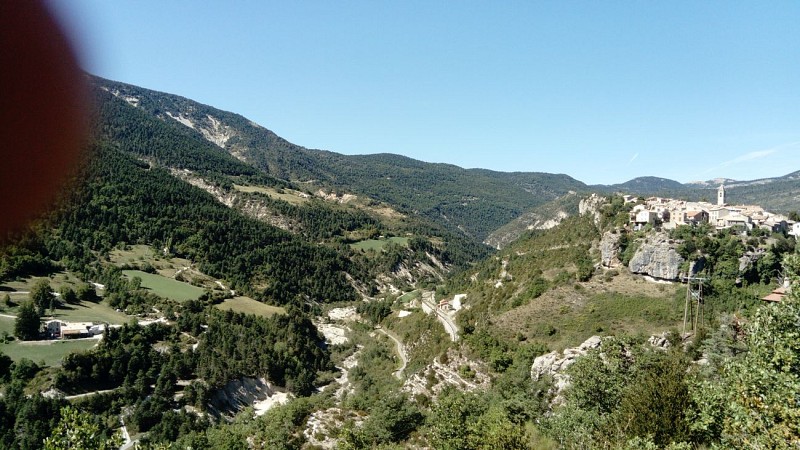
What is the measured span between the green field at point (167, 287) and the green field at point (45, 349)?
813 inches

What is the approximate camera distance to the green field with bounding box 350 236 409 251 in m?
131

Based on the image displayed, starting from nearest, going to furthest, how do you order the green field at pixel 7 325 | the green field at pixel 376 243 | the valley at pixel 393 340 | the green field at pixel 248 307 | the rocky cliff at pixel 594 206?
the valley at pixel 393 340 → the green field at pixel 7 325 → the rocky cliff at pixel 594 206 → the green field at pixel 248 307 → the green field at pixel 376 243

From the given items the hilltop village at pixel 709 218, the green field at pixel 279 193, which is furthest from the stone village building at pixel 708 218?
the green field at pixel 279 193

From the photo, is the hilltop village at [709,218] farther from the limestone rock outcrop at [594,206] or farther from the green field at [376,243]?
the green field at [376,243]

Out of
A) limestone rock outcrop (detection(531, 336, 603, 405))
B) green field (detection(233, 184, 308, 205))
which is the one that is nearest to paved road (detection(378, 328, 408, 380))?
limestone rock outcrop (detection(531, 336, 603, 405))

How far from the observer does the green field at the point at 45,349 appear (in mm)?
43969

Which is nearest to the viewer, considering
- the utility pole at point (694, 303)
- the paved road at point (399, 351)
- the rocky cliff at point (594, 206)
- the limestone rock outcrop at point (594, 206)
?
the utility pole at point (694, 303)

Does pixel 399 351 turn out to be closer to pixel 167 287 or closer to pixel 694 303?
pixel 694 303

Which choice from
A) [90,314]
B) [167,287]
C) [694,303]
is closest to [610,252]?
[694,303]

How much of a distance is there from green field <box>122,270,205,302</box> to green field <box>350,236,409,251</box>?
192ft

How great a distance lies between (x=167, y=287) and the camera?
74062 mm

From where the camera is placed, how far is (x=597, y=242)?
5434 centimetres

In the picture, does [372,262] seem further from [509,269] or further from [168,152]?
[168,152]

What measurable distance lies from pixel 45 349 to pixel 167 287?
2798 centimetres
